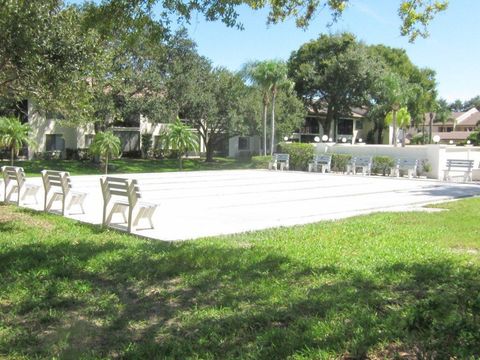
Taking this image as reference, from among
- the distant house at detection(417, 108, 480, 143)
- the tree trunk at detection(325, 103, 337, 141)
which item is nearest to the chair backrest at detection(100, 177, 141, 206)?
the tree trunk at detection(325, 103, 337, 141)

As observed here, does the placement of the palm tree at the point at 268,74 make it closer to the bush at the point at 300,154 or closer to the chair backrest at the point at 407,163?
the bush at the point at 300,154

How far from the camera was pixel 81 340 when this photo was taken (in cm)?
432

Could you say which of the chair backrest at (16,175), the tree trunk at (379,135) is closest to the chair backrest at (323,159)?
the chair backrest at (16,175)

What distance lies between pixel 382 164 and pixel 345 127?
1451 inches

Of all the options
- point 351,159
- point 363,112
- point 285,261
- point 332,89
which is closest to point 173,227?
point 285,261

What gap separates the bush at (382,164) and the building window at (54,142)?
26957 mm

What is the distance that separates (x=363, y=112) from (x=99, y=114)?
130 ft

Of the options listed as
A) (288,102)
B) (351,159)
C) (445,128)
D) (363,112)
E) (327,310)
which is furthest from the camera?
(445,128)

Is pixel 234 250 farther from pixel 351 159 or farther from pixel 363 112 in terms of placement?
pixel 363 112

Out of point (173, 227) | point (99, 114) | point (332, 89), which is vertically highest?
point (332, 89)

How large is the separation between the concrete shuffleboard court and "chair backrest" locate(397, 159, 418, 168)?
434 cm

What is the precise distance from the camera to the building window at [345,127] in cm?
6316

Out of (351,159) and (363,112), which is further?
(363,112)

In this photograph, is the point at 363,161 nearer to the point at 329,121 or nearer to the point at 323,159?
the point at 323,159
